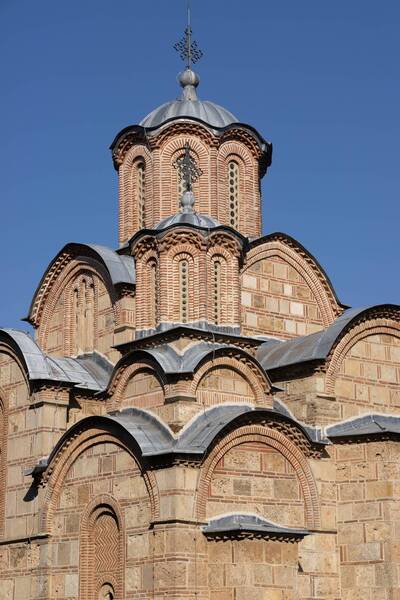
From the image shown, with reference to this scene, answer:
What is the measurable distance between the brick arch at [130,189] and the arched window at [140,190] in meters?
0.07

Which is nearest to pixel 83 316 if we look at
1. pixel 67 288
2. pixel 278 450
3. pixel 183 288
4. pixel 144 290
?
pixel 67 288

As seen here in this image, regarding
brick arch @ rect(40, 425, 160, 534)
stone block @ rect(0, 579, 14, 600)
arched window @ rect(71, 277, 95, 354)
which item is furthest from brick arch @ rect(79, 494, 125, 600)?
arched window @ rect(71, 277, 95, 354)

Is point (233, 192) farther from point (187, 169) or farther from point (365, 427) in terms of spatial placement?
point (365, 427)

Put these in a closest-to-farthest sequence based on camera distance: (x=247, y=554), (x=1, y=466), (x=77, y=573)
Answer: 1. (x=247, y=554)
2. (x=77, y=573)
3. (x=1, y=466)

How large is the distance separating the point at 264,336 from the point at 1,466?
507cm

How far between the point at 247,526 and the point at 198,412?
2.15 metres

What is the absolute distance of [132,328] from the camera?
20.0 metres

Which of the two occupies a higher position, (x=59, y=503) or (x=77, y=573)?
(x=59, y=503)

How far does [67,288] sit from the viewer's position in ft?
71.3

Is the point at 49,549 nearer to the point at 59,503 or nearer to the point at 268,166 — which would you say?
the point at 59,503

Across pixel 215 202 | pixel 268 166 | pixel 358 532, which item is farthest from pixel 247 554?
pixel 268 166

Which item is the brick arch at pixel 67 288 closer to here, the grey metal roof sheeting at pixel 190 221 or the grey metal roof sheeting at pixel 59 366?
the grey metal roof sheeting at pixel 59 366

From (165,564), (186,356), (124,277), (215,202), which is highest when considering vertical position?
(215,202)

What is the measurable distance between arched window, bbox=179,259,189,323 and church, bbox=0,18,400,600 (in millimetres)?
23
